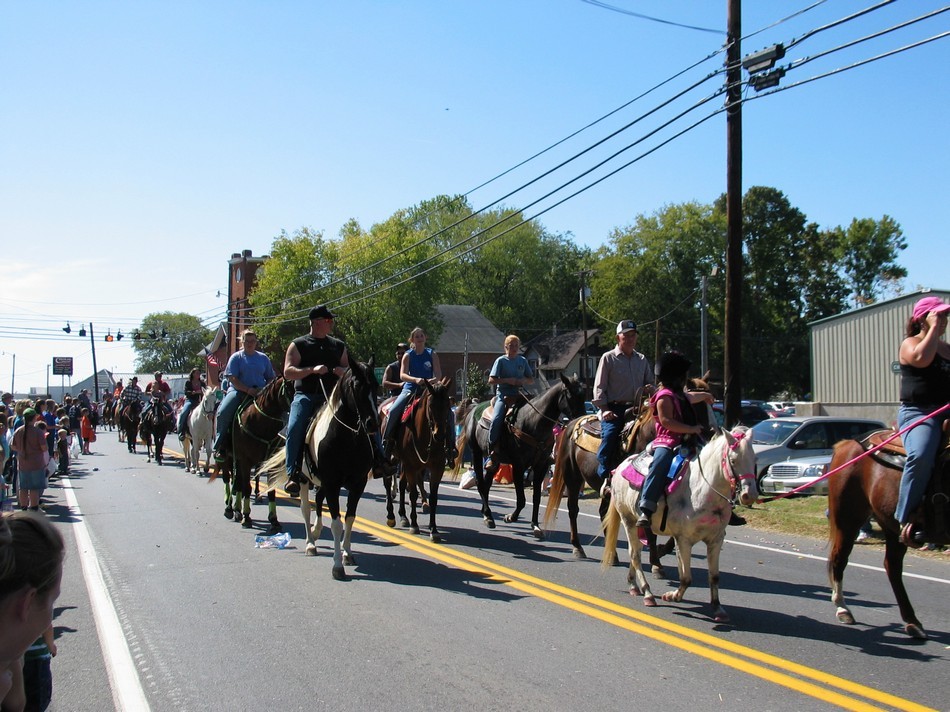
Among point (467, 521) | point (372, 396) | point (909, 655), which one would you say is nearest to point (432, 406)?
point (372, 396)

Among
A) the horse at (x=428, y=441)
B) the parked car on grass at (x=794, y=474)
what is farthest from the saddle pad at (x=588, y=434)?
the parked car on grass at (x=794, y=474)

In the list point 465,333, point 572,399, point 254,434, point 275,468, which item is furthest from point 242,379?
point 465,333

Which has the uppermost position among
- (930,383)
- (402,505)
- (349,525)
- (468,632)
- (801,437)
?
(930,383)

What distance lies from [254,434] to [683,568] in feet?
24.1

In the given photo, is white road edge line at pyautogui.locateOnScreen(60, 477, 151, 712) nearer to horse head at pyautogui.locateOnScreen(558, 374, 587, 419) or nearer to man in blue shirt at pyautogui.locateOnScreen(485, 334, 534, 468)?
man in blue shirt at pyautogui.locateOnScreen(485, 334, 534, 468)

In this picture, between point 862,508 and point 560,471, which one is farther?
point 560,471

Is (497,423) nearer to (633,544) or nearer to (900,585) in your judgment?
(633,544)

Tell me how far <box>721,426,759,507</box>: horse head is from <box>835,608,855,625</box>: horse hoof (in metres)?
1.34

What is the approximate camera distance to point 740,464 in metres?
6.83

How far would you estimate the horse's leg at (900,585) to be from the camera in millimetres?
6594

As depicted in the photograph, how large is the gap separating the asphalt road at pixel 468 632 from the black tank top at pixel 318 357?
6.64 ft

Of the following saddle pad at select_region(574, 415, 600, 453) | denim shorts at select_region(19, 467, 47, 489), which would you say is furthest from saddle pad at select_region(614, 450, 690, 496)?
denim shorts at select_region(19, 467, 47, 489)

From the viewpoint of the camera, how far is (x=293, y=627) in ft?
22.9

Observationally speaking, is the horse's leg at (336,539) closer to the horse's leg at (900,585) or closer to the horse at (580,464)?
the horse at (580,464)
